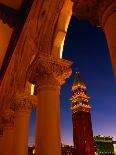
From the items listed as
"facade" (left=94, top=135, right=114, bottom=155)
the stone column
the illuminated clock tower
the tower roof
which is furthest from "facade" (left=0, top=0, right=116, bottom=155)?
"facade" (left=94, top=135, right=114, bottom=155)

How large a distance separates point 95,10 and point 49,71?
2.68m

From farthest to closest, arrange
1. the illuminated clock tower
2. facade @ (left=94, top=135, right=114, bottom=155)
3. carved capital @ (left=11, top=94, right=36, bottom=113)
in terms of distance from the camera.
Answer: facade @ (left=94, top=135, right=114, bottom=155) < the illuminated clock tower < carved capital @ (left=11, top=94, right=36, bottom=113)

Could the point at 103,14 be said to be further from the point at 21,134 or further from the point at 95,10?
the point at 21,134

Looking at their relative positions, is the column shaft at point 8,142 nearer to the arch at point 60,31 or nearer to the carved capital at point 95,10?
the arch at point 60,31

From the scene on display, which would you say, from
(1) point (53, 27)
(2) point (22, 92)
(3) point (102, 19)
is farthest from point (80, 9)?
(2) point (22, 92)

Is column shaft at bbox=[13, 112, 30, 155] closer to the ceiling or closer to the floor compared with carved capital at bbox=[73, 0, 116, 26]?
closer to the floor

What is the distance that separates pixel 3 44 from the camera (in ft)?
31.4

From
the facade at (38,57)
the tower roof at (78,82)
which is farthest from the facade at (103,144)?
the facade at (38,57)

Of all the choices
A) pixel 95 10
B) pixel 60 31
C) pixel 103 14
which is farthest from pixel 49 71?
pixel 103 14

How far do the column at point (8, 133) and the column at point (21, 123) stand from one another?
142 cm

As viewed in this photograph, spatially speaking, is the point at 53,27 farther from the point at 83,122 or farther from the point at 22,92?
the point at 83,122

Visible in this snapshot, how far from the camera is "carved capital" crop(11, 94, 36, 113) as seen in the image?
7.02m

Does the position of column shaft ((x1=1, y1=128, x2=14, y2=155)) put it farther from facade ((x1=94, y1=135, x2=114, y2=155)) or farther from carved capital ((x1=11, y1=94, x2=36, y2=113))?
facade ((x1=94, y1=135, x2=114, y2=155))

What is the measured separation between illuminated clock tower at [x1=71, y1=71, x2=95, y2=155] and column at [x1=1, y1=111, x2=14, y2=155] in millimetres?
24253
